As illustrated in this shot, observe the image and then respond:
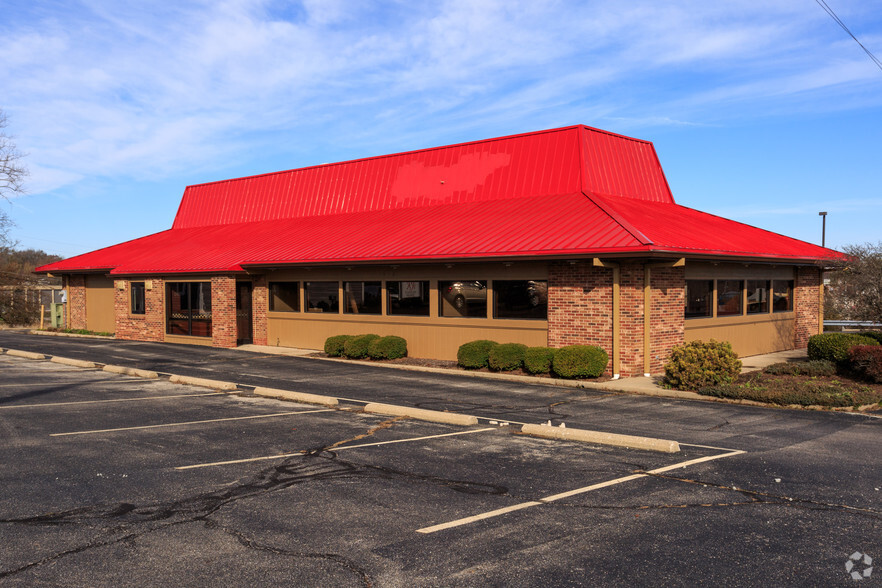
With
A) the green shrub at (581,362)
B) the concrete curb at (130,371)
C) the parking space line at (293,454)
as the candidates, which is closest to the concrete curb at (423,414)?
the parking space line at (293,454)

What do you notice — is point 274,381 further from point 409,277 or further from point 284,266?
point 284,266

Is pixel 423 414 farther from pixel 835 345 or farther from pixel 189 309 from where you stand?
pixel 189 309

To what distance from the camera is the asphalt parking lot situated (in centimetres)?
574

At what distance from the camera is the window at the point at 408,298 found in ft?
71.9

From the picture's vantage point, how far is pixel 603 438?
10.4 meters

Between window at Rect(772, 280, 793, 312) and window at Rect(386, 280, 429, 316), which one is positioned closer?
window at Rect(386, 280, 429, 316)

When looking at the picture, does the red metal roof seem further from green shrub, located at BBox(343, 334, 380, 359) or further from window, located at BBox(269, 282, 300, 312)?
green shrub, located at BBox(343, 334, 380, 359)

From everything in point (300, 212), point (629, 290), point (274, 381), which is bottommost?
point (274, 381)

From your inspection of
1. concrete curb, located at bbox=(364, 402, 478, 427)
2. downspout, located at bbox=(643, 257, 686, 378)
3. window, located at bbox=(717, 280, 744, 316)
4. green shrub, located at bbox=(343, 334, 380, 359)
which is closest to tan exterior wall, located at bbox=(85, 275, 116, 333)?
green shrub, located at bbox=(343, 334, 380, 359)

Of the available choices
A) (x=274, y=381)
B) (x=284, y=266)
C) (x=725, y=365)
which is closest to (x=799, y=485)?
(x=725, y=365)

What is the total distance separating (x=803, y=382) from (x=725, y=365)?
2.08 metres

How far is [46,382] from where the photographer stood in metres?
17.1

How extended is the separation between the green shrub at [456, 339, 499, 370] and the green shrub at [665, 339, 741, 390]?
4981 millimetres

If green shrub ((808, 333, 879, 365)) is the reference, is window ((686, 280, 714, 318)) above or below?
above
